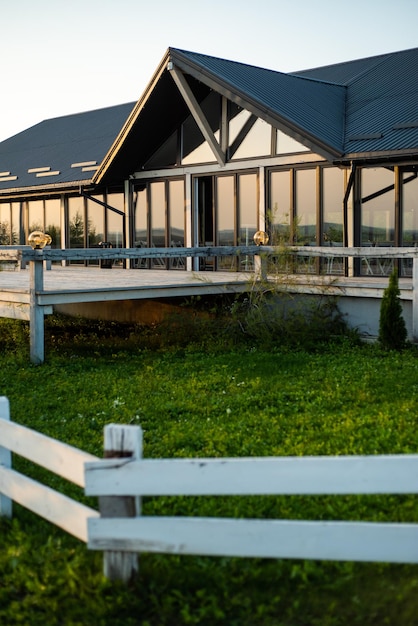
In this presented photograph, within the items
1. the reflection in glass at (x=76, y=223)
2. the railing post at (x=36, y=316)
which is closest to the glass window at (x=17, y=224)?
the reflection in glass at (x=76, y=223)

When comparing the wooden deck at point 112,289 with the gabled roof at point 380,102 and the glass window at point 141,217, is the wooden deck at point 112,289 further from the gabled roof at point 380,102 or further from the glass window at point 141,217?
the glass window at point 141,217

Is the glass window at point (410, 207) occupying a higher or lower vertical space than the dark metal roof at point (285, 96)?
lower

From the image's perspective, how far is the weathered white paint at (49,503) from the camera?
3975 millimetres

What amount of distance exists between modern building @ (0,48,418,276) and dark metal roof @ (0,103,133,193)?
0.11 metres

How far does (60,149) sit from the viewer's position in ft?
74.6

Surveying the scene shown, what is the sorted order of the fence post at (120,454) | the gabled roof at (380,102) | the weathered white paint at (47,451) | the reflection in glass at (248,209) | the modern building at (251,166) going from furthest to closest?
the reflection in glass at (248,209), the modern building at (251,166), the gabled roof at (380,102), the weathered white paint at (47,451), the fence post at (120,454)

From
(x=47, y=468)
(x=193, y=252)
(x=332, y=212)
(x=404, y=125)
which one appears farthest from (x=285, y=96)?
(x=47, y=468)

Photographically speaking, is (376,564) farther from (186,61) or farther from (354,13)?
(354,13)

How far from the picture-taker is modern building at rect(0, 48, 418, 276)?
13.5 meters

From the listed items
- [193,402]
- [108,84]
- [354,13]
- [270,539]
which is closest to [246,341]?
[193,402]

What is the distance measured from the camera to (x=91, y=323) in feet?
48.1

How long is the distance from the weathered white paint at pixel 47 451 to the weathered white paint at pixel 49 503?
0.47 feet

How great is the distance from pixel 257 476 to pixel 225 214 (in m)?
13.3

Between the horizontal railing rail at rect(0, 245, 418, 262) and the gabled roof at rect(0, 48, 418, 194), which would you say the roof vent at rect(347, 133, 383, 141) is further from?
the horizontal railing rail at rect(0, 245, 418, 262)
